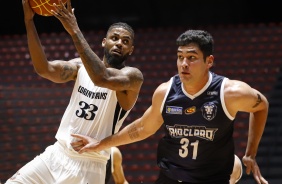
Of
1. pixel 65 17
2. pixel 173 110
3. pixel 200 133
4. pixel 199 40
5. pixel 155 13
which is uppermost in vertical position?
pixel 65 17

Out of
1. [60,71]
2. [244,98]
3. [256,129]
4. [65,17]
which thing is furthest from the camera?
[60,71]

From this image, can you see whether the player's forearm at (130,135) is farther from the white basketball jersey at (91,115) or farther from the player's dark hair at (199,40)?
the player's dark hair at (199,40)

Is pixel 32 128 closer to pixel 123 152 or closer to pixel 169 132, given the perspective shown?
pixel 123 152

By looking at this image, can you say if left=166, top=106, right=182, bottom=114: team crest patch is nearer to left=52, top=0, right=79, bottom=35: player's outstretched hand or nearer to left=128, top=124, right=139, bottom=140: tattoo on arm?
left=128, top=124, right=139, bottom=140: tattoo on arm

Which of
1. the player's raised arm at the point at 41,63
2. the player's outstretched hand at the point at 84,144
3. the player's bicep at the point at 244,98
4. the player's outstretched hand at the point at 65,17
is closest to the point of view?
the player's bicep at the point at 244,98

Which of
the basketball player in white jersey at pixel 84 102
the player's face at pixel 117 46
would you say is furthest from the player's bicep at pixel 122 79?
the player's face at pixel 117 46

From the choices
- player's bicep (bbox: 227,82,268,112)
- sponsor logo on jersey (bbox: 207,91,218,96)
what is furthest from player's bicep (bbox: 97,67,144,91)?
player's bicep (bbox: 227,82,268,112)

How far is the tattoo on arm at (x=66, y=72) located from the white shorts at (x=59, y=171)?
19.2 inches

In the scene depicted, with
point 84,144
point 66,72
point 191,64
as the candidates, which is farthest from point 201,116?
point 66,72

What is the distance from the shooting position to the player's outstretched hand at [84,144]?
10.6 ft

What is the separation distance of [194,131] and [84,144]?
0.75 meters

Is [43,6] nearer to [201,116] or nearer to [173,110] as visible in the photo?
[173,110]

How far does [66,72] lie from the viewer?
356cm

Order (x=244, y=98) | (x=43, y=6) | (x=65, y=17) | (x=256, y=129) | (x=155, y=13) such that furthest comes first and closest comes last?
(x=155, y=13)
(x=43, y=6)
(x=65, y=17)
(x=256, y=129)
(x=244, y=98)
